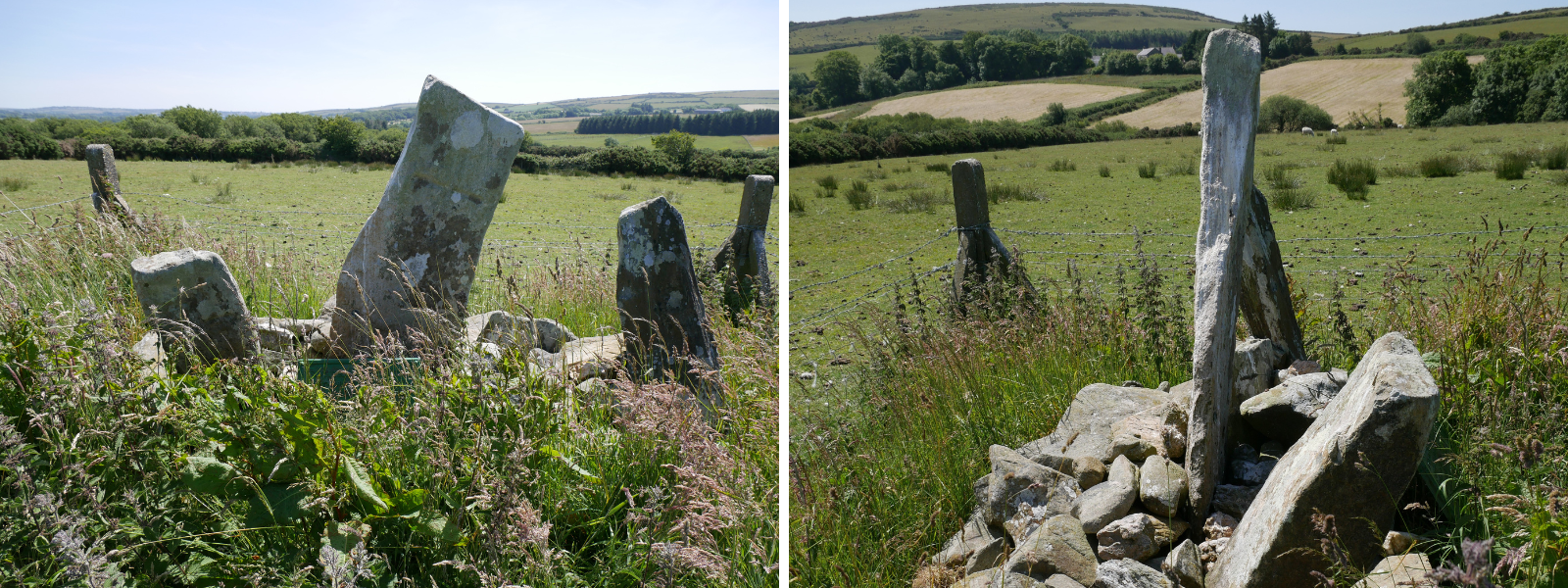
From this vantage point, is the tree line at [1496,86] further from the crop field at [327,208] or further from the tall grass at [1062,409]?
the crop field at [327,208]

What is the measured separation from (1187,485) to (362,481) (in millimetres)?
2983

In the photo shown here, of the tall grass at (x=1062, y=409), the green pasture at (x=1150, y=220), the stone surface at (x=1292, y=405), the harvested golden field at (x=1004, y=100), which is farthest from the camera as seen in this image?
the harvested golden field at (x=1004, y=100)

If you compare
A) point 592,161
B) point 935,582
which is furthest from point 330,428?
point 592,161

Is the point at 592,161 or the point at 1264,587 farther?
the point at 592,161

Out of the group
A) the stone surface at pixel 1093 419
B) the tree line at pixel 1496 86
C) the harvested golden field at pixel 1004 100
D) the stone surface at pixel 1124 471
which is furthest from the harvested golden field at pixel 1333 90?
the stone surface at pixel 1124 471

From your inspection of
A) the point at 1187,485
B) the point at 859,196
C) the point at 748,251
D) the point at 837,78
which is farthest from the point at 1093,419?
the point at 859,196

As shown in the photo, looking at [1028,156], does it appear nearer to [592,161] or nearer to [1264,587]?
[1264,587]

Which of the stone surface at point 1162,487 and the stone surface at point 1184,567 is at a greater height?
the stone surface at point 1162,487

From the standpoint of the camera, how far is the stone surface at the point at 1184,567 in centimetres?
257

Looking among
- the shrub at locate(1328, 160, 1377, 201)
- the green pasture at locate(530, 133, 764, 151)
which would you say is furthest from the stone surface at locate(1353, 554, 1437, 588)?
the green pasture at locate(530, 133, 764, 151)

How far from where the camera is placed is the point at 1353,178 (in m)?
11.7

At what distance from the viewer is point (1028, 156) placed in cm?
2334

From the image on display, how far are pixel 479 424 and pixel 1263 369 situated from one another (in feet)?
11.1

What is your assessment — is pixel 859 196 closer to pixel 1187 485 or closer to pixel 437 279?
pixel 437 279
